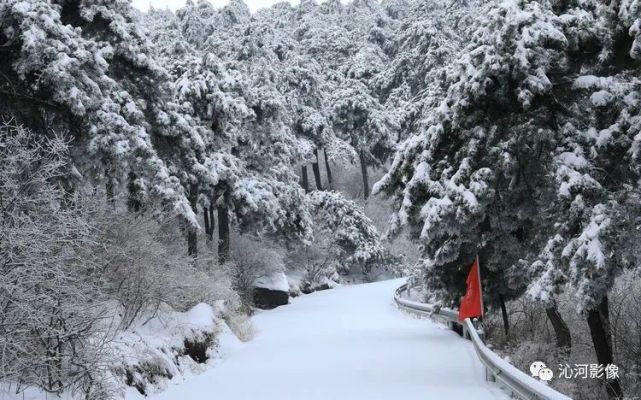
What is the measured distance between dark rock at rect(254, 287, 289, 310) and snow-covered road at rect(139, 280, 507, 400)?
11533 millimetres

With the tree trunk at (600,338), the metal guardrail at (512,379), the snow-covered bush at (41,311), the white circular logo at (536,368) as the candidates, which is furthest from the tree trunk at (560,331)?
the snow-covered bush at (41,311)

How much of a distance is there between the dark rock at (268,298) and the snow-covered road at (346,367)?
1153 centimetres

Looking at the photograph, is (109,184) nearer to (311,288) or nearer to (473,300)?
(473,300)

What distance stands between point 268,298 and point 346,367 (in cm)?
2249

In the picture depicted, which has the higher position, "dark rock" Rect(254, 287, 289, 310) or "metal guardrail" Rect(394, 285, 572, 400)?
"metal guardrail" Rect(394, 285, 572, 400)

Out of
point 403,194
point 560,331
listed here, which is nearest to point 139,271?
point 403,194

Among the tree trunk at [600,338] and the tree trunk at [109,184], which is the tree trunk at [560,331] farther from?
the tree trunk at [109,184]

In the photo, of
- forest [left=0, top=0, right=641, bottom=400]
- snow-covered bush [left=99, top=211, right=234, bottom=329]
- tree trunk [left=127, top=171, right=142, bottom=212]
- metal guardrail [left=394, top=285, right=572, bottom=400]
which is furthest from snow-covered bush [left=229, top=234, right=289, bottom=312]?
metal guardrail [left=394, top=285, right=572, bottom=400]

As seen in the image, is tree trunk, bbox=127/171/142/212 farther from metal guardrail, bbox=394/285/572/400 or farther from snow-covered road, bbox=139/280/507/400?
metal guardrail, bbox=394/285/572/400

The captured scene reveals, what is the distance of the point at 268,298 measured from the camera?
35.0 m

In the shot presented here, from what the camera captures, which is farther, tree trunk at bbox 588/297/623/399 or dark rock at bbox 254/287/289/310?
dark rock at bbox 254/287/289/310

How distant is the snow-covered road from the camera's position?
10109mm

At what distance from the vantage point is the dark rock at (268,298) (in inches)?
1361

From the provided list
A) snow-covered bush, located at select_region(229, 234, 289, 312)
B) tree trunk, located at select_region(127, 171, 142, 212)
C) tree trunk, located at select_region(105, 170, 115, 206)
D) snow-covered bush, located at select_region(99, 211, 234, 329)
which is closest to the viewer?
snow-covered bush, located at select_region(99, 211, 234, 329)
